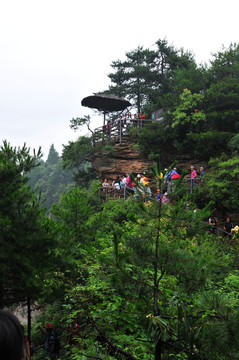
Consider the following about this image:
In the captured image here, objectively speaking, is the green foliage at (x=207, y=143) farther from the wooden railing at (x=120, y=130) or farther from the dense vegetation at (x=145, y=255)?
the wooden railing at (x=120, y=130)

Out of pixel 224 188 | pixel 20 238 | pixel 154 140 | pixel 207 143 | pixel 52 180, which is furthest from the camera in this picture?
pixel 52 180

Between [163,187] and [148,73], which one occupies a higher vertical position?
[148,73]

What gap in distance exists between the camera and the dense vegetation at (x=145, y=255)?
3.43 meters

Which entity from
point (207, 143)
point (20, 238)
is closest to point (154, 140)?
point (207, 143)

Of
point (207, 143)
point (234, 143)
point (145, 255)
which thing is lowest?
point (145, 255)

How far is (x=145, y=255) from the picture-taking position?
→ 145 inches

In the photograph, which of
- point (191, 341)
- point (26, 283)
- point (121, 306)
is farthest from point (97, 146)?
point (191, 341)

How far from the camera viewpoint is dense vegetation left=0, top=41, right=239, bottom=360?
3428mm

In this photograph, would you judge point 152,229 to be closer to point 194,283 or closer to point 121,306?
point 194,283

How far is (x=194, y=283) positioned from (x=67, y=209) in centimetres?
928

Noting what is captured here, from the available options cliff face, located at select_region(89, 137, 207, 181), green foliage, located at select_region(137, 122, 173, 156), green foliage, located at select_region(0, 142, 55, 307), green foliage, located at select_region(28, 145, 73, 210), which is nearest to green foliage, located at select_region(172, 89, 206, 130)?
green foliage, located at select_region(137, 122, 173, 156)

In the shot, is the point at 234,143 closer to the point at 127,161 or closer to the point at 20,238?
the point at 127,161

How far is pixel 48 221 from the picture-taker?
8.88m

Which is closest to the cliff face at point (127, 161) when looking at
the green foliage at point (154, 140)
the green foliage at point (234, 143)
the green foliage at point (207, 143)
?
the green foliage at point (154, 140)
